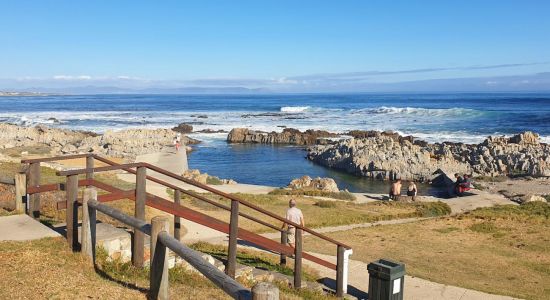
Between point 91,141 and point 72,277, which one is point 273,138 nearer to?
point 91,141

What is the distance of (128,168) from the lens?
8.21 metres

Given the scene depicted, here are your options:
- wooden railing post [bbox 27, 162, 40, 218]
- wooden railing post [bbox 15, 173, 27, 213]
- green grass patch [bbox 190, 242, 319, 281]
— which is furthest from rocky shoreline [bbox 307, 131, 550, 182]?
wooden railing post [bbox 27, 162, 40, 218]

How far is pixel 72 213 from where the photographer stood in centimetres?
770

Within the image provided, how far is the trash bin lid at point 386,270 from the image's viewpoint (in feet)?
26.9

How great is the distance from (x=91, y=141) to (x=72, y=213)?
42.7m

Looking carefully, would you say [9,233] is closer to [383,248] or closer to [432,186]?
[383,248]

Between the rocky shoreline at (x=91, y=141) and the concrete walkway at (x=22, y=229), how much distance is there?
31424 mm

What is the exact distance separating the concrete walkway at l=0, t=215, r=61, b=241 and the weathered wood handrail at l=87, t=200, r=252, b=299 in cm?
142

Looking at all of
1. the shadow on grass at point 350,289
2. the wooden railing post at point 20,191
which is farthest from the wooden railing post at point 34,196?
the shadow on grass at point 350,289

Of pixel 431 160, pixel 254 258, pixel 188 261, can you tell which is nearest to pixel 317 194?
pixel 254 258

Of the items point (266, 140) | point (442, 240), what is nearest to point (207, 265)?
point (442, 240)

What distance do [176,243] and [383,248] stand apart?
33.8ft

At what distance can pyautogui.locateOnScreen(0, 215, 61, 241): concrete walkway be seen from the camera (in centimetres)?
809

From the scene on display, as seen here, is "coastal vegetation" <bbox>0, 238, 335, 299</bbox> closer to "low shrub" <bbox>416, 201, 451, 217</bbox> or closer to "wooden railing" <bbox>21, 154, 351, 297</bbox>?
"wooden railing" <bbox>21, 154, 351, 297</bbox>
